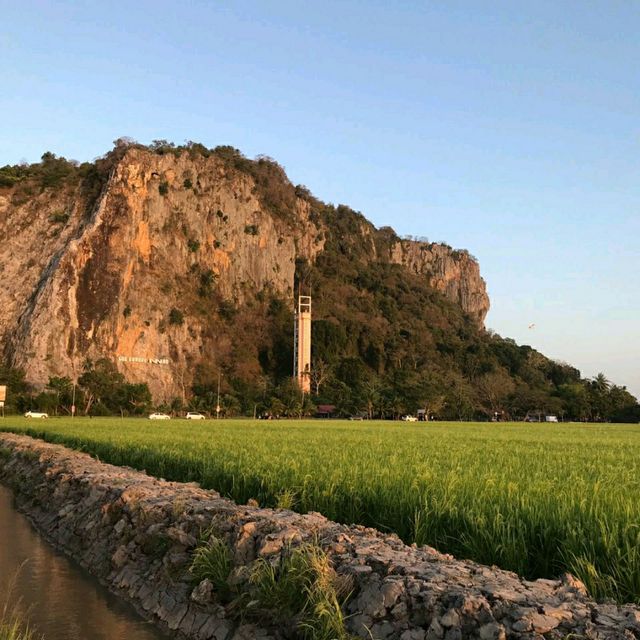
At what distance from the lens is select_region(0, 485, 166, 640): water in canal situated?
22.3ft

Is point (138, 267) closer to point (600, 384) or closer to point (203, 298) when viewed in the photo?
point (203, 298)

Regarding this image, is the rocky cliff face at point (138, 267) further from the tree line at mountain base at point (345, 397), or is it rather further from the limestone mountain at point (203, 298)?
the tree line at mountain base at point (345, 397)

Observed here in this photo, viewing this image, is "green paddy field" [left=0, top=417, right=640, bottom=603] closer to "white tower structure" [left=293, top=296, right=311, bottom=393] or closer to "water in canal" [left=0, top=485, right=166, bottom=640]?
"water in canal" [left=0, top=485, right=166, bottom=640]

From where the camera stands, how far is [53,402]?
83562 millimetres

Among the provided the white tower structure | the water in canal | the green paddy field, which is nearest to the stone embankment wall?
the water in canal

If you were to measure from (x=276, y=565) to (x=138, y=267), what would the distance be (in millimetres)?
109732

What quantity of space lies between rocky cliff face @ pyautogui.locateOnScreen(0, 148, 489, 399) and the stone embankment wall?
90012 mm

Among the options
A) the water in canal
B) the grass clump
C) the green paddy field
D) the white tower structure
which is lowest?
the water in canal

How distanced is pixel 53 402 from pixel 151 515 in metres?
81.2

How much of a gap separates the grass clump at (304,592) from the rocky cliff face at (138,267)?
311 ft

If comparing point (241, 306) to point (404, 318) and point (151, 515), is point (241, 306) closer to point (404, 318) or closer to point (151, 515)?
point (404, 318)

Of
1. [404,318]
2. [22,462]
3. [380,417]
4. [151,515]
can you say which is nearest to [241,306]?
[380,417]

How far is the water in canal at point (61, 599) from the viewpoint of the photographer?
22.3 ft

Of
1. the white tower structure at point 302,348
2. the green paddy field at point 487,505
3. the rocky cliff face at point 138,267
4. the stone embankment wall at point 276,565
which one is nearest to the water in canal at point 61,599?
the stone embankment wall at point 276,565
